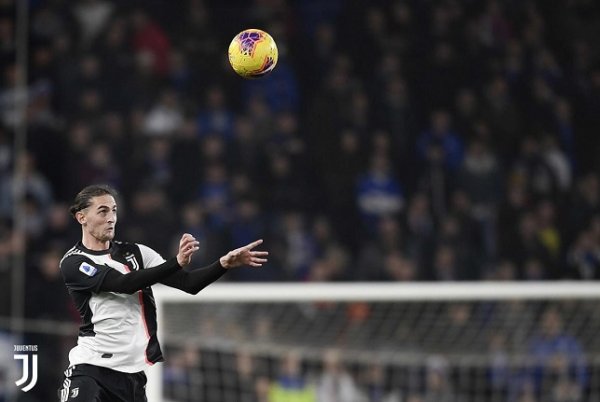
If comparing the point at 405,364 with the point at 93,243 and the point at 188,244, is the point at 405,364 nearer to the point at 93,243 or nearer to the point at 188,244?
the point at 93,243

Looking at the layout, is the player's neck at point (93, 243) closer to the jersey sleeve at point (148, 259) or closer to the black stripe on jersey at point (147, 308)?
the black stripe on jersey at point (147, 308)

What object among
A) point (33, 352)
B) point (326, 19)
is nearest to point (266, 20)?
point (326, 19)

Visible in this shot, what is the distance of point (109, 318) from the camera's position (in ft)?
20.2

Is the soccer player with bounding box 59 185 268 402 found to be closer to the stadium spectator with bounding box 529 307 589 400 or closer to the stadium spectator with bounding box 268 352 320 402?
the stadium spectator with bounding box 268 352 320 402

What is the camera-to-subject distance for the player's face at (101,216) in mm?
6152

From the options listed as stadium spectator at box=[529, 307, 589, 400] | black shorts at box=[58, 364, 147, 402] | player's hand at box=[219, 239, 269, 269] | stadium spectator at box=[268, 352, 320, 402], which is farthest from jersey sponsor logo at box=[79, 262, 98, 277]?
stadium spectator at box=[529, 307, 589, 400]

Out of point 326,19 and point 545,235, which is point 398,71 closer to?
point 326,19

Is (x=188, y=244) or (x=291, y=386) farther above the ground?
(x=188, y=244)

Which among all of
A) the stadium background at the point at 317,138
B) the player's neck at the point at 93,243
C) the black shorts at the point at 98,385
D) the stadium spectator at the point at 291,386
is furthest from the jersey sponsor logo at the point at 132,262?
the stadium spectator at the point at 291,386

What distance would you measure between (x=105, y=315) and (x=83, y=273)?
23 centimetres

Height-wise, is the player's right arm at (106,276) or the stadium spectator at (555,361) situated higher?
the player's right arm at (106,276)

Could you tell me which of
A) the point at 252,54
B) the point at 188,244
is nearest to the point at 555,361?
the point at 252,54

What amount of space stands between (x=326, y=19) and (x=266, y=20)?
2.58 ft

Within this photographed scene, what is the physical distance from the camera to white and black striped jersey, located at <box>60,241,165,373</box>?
6141mm
